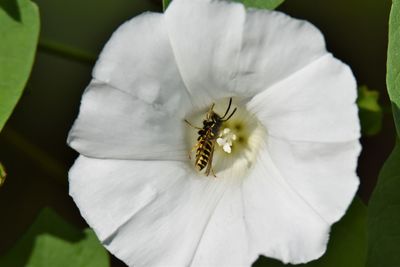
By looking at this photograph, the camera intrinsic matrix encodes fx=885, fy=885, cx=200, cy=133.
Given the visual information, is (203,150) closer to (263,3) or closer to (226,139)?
(226,139)

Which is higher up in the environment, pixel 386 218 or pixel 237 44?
pixel 237 44

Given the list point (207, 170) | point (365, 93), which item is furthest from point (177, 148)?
point (365, 93)

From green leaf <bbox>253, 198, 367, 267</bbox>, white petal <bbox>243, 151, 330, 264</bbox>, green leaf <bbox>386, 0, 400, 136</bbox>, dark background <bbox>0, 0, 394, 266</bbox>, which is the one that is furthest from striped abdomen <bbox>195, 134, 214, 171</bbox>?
dark background <bbox>0, 0, 394, 266</bbox>

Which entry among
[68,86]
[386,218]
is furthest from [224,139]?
[68,86]

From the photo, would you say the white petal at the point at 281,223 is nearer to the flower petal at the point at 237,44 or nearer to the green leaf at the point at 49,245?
the flower petal at the point at 237,44

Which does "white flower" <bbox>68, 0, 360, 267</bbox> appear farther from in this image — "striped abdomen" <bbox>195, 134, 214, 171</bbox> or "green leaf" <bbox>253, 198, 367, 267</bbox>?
"green leaf" <bbox>253, 198, 367, 267</bbox>

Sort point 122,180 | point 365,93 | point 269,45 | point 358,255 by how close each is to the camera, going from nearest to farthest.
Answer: point 269,45 → point 122,180 → point 358,255 → point 365,93

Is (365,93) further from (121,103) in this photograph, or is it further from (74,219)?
(74,219)
